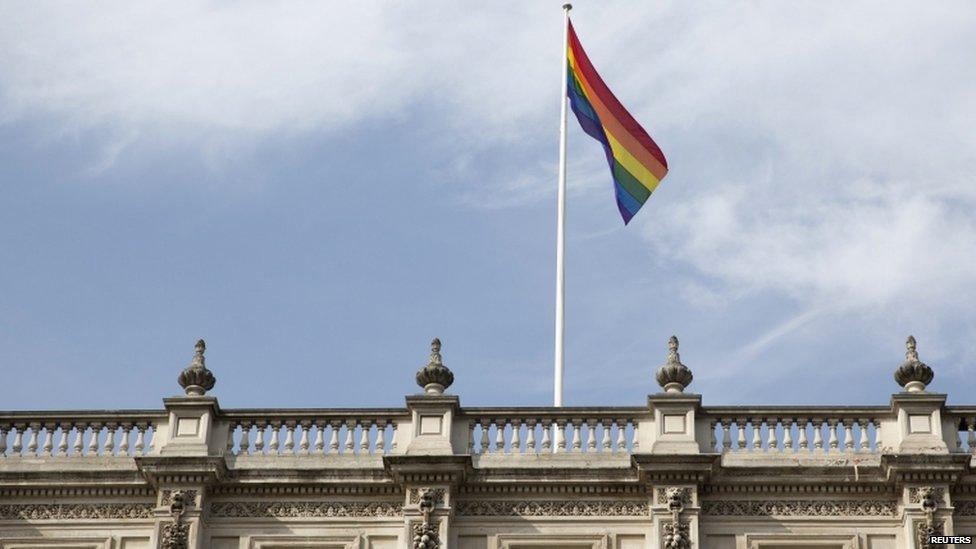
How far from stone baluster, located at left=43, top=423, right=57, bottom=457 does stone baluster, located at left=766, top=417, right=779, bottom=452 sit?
11.3 metres

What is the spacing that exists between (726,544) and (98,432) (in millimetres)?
10060

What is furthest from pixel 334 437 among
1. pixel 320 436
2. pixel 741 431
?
pixel 741 431

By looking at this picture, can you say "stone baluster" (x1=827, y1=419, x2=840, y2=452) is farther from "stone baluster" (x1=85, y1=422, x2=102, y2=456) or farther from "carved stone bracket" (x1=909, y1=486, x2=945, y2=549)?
"stone baluster" (x1=85, y1=422, x2=102, y2=456)

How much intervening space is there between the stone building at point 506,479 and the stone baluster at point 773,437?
0.02 metres

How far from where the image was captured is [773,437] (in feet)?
122

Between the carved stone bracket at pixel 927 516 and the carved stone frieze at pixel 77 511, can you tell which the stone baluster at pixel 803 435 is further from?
the carved stone frieze at pixel 77 511

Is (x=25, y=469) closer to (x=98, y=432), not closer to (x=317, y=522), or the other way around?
(x=98, y=432)

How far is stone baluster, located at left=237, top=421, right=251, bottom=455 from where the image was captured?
37.5m

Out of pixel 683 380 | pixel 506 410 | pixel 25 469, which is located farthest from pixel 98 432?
pixel 683 380

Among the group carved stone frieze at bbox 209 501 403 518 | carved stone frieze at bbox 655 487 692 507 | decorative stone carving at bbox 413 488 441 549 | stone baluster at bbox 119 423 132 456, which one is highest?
stone baluster at bbox 119 423 132 456

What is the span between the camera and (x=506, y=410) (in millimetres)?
37406

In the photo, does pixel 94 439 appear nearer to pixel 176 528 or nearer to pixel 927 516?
pixel 176 528

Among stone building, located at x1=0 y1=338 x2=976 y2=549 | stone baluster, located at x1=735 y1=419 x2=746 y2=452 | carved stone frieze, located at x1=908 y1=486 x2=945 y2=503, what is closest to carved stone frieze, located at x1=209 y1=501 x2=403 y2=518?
stone building, located at x1=0 y1=338 x2=976 y2=549

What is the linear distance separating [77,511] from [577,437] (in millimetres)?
7824
